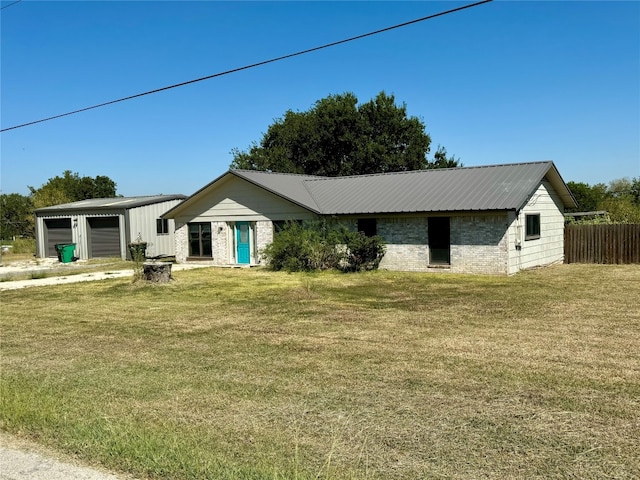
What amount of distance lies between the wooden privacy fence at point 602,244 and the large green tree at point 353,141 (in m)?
21.1

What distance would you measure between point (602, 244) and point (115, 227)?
81.8 feet

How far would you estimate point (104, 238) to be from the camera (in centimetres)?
3156

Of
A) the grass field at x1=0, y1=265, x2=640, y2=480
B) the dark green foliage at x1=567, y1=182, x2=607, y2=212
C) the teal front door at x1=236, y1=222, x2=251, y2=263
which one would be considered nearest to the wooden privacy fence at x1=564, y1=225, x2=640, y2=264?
the grass field at x1=0, y1=265, x2=640, y2=480

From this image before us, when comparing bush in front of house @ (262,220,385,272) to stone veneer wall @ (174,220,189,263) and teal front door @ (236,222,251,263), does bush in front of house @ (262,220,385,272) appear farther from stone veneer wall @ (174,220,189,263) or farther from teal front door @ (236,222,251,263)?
stone veneer wall @ (174,220,189,263)

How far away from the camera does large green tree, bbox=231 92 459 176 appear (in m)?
44.5

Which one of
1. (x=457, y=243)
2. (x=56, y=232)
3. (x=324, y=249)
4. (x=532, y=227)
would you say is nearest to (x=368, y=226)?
(x=324, y=249)

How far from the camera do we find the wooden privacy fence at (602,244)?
22.6 meters

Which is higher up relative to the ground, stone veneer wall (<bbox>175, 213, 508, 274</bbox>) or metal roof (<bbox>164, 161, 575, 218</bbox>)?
metal roof (<bbox>164, 161, 575, 218</bbox>)

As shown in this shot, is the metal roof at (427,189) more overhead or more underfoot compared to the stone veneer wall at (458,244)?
more overhead

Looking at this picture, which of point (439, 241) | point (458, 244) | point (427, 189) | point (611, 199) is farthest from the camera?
point (611, 199)

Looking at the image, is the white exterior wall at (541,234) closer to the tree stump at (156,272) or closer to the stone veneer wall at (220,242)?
the tree stump at (156,272)

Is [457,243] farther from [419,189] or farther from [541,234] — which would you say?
[541,234]

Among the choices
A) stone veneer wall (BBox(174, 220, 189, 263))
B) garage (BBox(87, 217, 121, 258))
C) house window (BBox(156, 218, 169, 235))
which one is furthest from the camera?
house window (BBox(156, 218, 169, 235))

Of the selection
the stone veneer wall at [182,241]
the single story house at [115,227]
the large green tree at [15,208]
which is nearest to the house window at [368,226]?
the stone veneer wall at [182,241]
